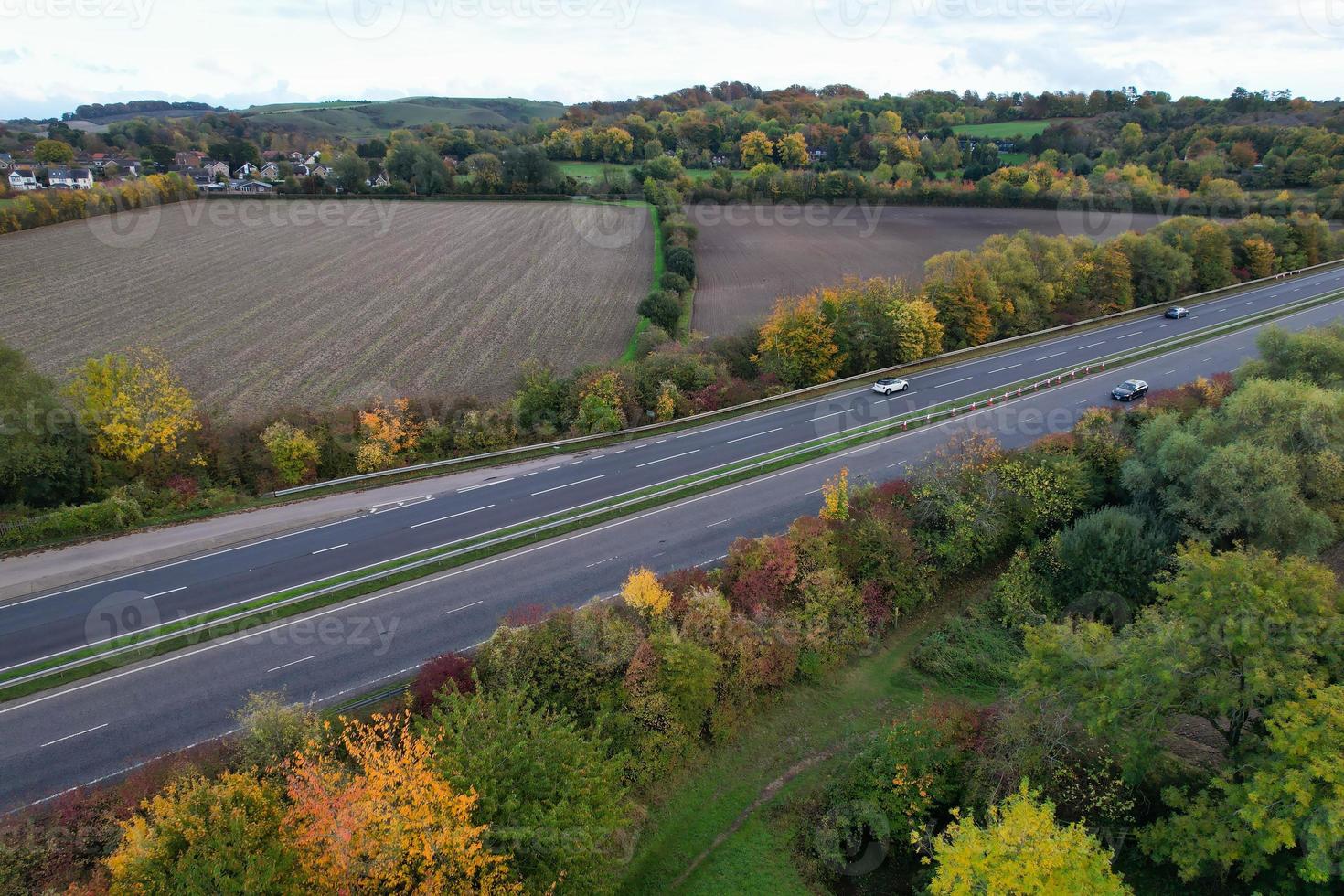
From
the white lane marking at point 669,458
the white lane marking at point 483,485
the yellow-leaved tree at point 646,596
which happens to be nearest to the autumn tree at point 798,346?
the white lane marking at point 669,458

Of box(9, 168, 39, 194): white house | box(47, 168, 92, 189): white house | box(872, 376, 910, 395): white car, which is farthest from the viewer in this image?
box(47, 168, 92, 189): white house

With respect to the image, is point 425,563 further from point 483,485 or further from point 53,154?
point 53,154

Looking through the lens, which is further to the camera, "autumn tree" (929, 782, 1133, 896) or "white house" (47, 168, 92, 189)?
"white house" (47, 168, 92, 189)

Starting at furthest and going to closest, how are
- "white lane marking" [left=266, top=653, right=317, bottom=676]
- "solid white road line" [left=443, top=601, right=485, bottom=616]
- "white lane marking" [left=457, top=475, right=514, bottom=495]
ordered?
1. "white lane marking" [left=457, top=475, right=514, bottom=495]
2. "solid white road line" [left=443, top=601, right=485, bottom=616]
3. "white lane marking" [left=266, top=653, right=317, bottom=676]

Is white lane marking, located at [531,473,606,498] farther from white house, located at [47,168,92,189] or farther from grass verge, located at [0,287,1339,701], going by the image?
white house, located at [47,168,92,189]

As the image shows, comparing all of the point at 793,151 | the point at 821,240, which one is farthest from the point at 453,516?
the point at 793,151

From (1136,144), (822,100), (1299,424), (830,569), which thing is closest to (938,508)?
(830,569)

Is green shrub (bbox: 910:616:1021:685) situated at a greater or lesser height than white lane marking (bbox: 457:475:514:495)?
lesser

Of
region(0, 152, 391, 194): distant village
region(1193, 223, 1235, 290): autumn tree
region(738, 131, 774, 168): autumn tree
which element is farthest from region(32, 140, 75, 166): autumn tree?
region(1193, 223, 1235, 290): autumn tree
